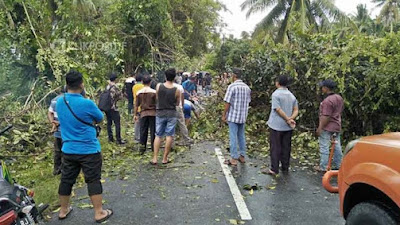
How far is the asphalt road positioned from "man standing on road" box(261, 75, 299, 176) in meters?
0.40

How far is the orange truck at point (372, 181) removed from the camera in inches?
103

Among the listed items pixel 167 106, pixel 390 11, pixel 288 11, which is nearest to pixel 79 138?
pixel 167 106

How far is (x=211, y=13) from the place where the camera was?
2372 cm

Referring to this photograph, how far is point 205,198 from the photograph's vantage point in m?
5.16

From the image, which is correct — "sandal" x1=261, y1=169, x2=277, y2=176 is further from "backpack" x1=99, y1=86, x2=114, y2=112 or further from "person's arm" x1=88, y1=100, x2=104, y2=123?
"backpack" x1=99, y1=86, x2=114, y2=112

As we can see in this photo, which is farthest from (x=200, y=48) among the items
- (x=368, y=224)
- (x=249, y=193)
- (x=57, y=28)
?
(x=368, y=224)

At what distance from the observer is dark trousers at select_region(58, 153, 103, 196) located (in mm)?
4289

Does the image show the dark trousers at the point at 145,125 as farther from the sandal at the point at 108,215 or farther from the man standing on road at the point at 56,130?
the sandal at the point at 108,215

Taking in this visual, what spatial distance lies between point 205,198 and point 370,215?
268 centimetres

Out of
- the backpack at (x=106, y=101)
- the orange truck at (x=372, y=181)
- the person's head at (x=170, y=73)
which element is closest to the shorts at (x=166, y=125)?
the person's head at (x=170, y=73)

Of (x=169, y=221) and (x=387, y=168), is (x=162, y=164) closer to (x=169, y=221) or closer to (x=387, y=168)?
(x=169, y=221)

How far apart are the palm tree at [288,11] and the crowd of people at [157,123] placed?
53.3 ft

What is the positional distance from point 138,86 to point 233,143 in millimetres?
3695

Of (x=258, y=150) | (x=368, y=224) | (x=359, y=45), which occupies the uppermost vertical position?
(x=359, y=45)
